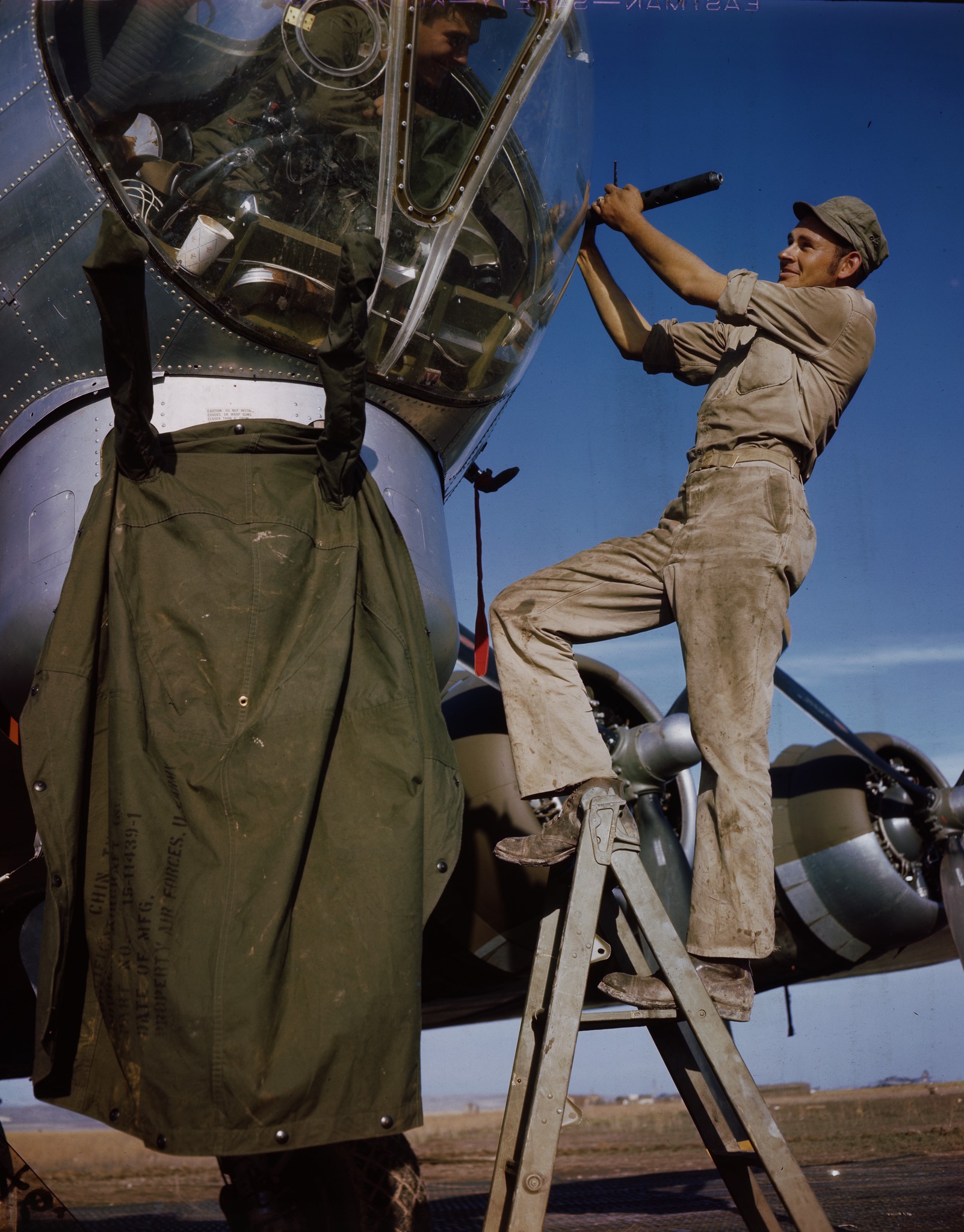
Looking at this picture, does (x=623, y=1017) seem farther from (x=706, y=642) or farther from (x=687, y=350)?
(x=687, y=350)

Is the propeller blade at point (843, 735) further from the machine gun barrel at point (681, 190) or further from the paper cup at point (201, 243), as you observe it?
the paper cup at point (201, 243)

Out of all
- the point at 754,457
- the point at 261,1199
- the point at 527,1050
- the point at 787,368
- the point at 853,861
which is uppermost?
the point at 787,368

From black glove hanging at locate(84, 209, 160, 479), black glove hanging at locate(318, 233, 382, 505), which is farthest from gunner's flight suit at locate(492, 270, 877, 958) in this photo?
black glove hanging at locate(84, 209, 160, 479)

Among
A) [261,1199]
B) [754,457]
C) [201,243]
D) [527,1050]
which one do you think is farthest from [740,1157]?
[201,243]

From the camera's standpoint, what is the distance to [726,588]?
11.6 feet

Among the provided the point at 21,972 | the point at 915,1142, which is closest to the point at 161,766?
the point at 21,972

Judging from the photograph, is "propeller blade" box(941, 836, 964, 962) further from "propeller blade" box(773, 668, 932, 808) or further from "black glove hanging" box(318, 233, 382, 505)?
"black glove hanging" box(318, 233, 382, 505)

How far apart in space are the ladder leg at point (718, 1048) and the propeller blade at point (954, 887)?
364 centimetres

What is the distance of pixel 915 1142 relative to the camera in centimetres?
1499

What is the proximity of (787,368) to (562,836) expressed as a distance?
1.81m

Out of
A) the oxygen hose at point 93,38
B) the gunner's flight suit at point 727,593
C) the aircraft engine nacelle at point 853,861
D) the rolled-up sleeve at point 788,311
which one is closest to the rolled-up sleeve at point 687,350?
the gunner's flight suit at point 727,593

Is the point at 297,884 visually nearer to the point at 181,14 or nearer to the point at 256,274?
the point at 256,274

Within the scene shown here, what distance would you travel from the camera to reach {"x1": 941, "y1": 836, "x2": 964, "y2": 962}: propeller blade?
623cm

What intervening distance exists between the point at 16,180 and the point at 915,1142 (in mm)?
16002
